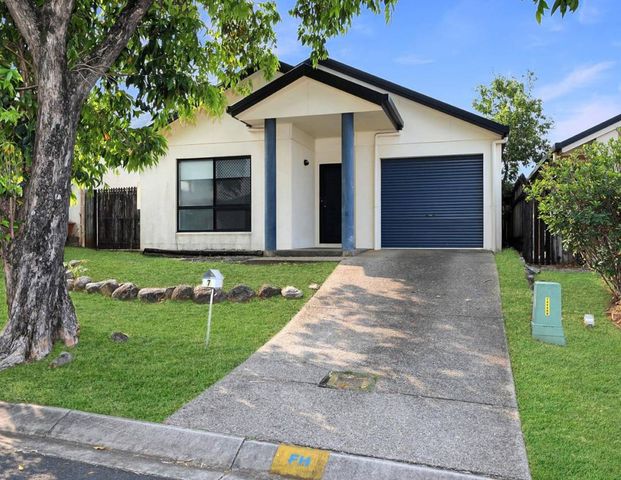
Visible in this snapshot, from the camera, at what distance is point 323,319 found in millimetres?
6996

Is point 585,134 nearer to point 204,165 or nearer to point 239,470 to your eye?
point 204,165

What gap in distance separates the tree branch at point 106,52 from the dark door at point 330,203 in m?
8.42

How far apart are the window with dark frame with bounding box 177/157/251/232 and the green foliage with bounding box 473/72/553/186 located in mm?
14718

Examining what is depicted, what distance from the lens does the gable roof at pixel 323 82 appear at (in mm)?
10758

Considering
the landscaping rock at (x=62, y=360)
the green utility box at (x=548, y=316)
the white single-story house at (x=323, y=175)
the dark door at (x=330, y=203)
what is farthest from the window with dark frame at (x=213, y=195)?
the green utility box at (x=548, y=316)

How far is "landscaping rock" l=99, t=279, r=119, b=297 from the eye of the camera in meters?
8.62

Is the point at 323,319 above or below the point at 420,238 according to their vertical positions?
below

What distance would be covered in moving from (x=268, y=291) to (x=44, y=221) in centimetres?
363

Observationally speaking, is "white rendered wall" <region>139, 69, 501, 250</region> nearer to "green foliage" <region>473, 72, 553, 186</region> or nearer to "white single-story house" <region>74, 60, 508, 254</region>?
"white single-story house" <region>74, 60, 508, 254</region>

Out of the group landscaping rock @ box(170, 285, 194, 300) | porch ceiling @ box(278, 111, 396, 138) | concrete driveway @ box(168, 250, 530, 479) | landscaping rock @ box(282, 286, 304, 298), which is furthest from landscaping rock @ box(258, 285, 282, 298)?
porch ceiling @ box(278, 111, 396, 138)

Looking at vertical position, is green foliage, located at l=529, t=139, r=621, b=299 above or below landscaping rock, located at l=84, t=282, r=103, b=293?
above

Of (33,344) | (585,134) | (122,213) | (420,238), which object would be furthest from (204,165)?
(585,134)

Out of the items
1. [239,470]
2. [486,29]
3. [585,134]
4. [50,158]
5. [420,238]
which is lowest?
[239,470]

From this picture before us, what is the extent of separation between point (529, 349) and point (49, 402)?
4925 mm
